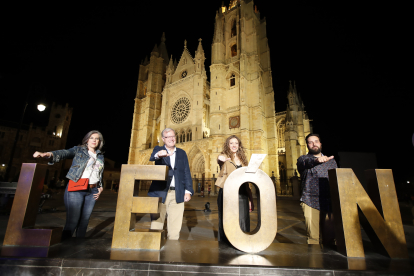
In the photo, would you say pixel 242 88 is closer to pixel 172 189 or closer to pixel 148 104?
pixel 148 104

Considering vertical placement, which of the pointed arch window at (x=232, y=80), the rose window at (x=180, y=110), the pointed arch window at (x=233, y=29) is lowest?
the rose window at (x=180, y=110)

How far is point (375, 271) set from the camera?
4.08 feet

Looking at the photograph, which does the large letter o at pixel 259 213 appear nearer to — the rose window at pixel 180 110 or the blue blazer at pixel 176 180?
the blue blazer at pixel 176 180

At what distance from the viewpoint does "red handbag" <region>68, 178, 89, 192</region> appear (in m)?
2.21

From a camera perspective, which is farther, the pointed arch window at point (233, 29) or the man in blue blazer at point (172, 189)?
the pointed arch window at point (233, 29)

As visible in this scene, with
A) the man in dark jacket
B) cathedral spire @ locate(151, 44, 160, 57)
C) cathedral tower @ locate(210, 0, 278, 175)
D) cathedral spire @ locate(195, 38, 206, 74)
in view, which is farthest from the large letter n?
cathedral spire @ locate(151, 44, 160, 57)

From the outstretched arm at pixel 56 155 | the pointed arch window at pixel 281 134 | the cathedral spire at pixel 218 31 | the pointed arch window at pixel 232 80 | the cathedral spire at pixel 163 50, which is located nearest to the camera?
the outstretched arm at pixel 56 155

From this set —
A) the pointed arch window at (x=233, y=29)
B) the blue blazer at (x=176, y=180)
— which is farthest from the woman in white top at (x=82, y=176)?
the pointed arch window at (x=233, y=29)

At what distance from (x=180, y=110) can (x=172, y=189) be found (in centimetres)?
2117

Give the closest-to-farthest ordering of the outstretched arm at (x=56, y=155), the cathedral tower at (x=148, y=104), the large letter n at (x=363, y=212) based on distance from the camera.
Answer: the large letter n at (x=363, y=212) → the outstretched arm at (x=56, y=155) → the cathedral tower at (x=148, y=104)

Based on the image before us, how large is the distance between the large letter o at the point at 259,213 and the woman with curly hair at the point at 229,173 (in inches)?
17.3

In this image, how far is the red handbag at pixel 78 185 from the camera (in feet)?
7.24

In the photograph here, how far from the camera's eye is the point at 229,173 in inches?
90.5

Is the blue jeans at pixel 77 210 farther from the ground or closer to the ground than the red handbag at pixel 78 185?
closer to the ground
